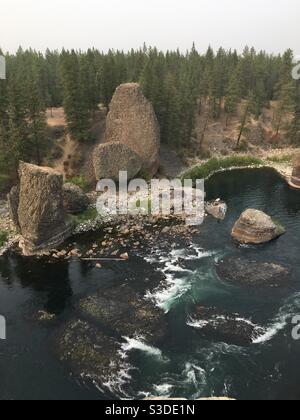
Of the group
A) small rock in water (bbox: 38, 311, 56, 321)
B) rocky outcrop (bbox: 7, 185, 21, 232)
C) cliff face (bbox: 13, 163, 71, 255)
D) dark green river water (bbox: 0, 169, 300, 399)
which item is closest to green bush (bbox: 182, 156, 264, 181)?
dark green river water (bbox: 0, 169, 300, 399)

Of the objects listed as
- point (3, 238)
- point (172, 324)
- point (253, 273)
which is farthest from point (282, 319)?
point (3, 238)

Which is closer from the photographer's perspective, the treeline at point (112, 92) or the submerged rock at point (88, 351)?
the submerged rock at point (88, 351)

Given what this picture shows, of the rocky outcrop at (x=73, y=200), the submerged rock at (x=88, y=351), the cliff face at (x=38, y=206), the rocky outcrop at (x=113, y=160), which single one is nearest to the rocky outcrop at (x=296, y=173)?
the rocky outcrop at (x=113, y=160)

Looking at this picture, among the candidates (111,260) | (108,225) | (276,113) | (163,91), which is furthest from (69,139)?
(276,113)

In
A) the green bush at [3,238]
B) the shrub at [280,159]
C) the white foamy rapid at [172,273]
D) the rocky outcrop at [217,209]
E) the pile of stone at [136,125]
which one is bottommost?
the white foamy rapid at [172,273]

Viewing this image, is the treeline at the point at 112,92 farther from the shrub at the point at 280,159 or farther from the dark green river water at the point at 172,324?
the dark green river water at the point at 172,324

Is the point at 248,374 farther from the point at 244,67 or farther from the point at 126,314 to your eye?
the point at 244,67

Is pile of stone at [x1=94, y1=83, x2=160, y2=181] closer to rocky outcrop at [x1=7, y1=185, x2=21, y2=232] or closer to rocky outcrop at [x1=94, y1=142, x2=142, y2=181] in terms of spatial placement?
rocky outcrop at [x1=94, y1=142, x2=142, y2=181]
